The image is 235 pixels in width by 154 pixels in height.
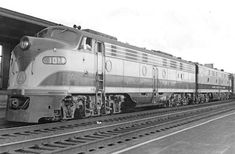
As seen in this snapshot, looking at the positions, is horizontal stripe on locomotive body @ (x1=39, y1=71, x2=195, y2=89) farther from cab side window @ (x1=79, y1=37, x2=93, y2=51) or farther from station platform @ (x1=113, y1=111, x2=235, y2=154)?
station platform @ (x1=113, y1=111, x2=235, y2=154)

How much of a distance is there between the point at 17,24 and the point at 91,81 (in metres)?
10.7

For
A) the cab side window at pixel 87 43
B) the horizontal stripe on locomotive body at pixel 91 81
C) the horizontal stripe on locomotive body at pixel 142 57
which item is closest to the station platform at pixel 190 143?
the horizontal stripe on locomotive body at pixel 91 81

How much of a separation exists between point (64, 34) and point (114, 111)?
477 centimetres

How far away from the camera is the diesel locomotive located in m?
10.7

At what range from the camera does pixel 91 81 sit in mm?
12453

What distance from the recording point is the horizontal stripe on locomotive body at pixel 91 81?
1092 cm

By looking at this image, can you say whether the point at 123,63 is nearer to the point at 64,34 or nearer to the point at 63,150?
the point at 64,34

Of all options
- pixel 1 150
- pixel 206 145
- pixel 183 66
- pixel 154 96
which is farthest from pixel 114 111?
pixel 183 66

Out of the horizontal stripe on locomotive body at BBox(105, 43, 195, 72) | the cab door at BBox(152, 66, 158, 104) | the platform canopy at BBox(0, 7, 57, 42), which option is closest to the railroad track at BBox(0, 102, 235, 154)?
the horizontal stripe on locomotive body at BBox(105, 43, 195, 72)

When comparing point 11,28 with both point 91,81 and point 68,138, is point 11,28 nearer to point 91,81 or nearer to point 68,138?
point 91,81

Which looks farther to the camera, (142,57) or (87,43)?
(142,57)

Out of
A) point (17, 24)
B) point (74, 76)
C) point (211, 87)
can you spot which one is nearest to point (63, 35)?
point (74, 76)

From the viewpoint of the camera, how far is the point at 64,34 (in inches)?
481

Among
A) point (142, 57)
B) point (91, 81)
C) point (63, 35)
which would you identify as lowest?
point (91, 81)
